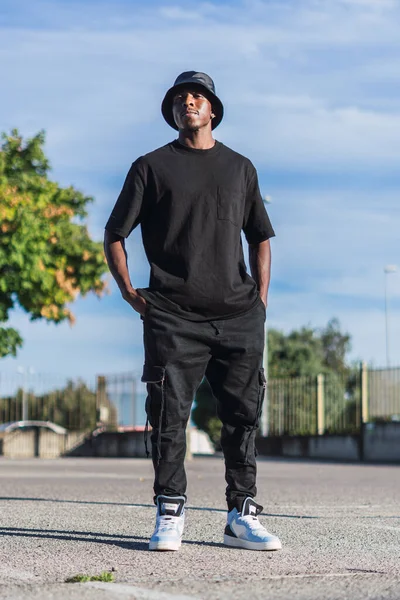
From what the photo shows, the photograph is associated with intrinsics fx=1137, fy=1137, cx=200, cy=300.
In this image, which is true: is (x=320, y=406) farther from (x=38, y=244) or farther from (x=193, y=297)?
(x=193, y=297)

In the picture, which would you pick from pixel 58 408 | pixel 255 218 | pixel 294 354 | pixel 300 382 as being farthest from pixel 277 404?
pixel 294 354

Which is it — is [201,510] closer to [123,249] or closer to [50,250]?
[123,249]

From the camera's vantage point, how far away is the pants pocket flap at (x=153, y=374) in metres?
5.13

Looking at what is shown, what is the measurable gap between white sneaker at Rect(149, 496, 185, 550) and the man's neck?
1648mm

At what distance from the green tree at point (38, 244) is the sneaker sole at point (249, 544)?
21314 millimetres

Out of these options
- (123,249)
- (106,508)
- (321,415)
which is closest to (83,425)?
(321,415)

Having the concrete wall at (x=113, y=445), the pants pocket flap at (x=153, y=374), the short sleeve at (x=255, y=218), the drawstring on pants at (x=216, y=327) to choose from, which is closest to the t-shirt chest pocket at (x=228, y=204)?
the short sleeve at (x=255, y=218)

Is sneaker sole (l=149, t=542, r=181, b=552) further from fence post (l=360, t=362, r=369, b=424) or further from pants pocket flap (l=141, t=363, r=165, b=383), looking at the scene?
fence post (l=360, t=362, r=369, b=424)

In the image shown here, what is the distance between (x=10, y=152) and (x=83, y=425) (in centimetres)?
842

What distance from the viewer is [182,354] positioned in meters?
5.18

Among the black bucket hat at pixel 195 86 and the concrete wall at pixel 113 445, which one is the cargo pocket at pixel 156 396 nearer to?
the black bucket hat at pixel 195 86

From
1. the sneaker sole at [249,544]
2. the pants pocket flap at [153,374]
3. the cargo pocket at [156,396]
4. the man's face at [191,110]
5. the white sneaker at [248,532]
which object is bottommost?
the sneaker sole at [249,544]

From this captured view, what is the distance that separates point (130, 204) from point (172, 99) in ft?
1.94

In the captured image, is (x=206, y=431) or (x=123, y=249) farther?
(x=206, y=431)
